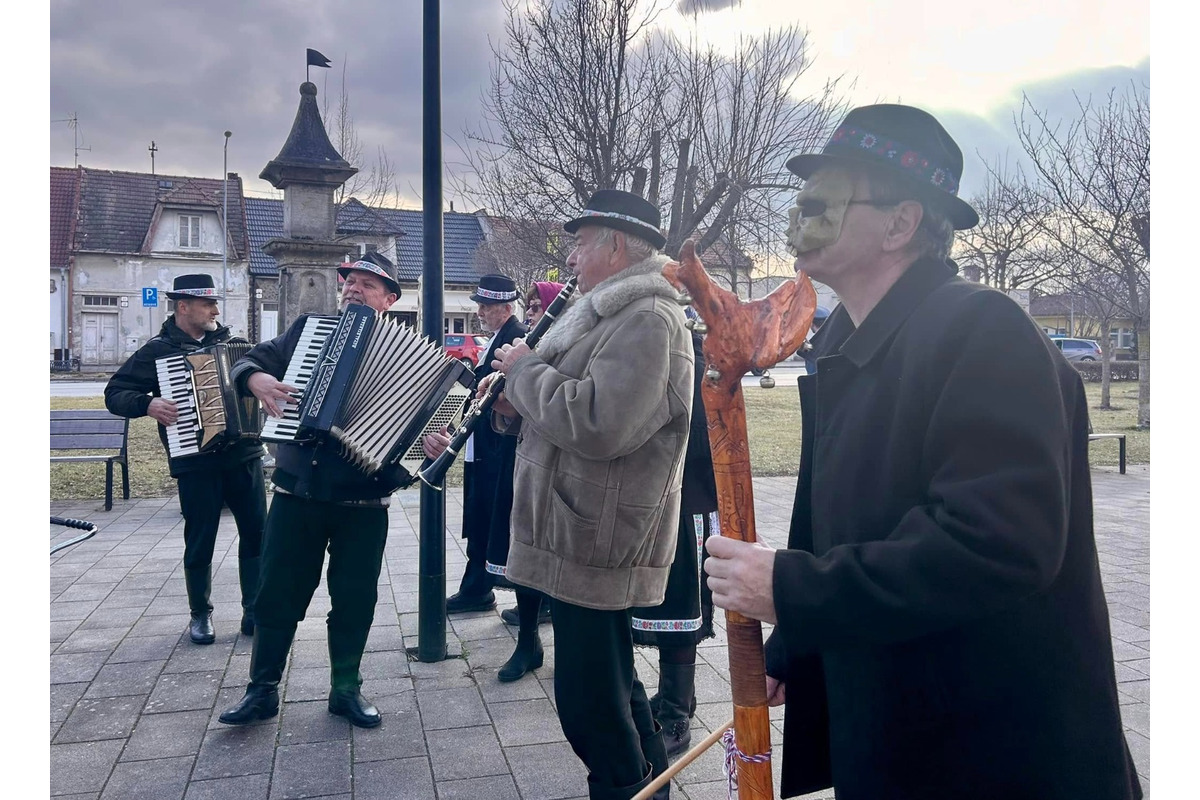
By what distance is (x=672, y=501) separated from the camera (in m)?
3.08

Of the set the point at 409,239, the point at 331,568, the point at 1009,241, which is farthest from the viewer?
the point at 409,239

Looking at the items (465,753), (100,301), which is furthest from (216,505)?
(100,301)

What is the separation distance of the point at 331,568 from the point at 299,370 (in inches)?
38.1

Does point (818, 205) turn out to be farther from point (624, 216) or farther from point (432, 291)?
point (432, 291)

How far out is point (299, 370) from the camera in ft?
12.9

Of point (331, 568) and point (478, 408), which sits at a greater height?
point (478, 408)

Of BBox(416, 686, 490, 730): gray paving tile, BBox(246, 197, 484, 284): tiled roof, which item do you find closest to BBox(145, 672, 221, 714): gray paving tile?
BBox(416, 686, 490, 730): gray paving tile

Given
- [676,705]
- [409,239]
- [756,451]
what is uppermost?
[409,239]

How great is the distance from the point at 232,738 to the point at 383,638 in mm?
1460

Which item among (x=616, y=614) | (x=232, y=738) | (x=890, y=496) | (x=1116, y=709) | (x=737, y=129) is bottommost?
(x=232, y=738)

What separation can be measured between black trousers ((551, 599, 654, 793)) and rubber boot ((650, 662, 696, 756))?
1.16m

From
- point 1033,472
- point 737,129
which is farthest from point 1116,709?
point 737,129

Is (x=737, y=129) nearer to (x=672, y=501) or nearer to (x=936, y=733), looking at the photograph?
(x=672, y=501)

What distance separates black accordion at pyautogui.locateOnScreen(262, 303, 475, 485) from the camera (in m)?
3.81
